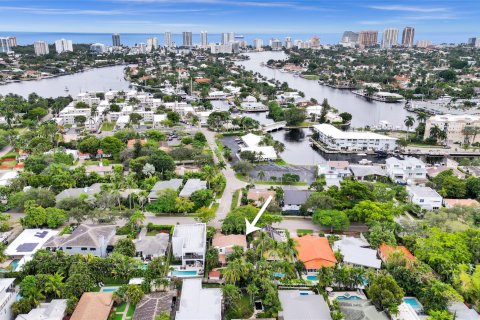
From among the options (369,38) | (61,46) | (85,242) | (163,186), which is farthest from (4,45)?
(369,38)

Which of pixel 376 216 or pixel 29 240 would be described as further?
pixel 376 216

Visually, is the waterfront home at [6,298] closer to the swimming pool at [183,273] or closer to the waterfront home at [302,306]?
the swimming pool at [183,273]

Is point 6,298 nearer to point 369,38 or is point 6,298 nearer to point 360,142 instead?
point 360,142

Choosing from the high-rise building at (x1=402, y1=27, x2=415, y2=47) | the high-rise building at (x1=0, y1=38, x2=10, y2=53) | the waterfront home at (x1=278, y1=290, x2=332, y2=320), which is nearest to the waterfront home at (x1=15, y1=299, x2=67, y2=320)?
the waterfront home at (x1=278, y1=290, x2=332, y2=320)

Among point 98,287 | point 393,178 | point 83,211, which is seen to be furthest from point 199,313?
point 393,178

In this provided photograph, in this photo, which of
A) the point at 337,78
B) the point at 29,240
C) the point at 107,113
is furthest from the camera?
the point at 337,78

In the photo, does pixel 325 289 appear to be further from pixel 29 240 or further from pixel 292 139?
pixel 292 139

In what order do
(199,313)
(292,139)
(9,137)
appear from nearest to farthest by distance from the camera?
(199,313)
(9,137)
(292,139)
